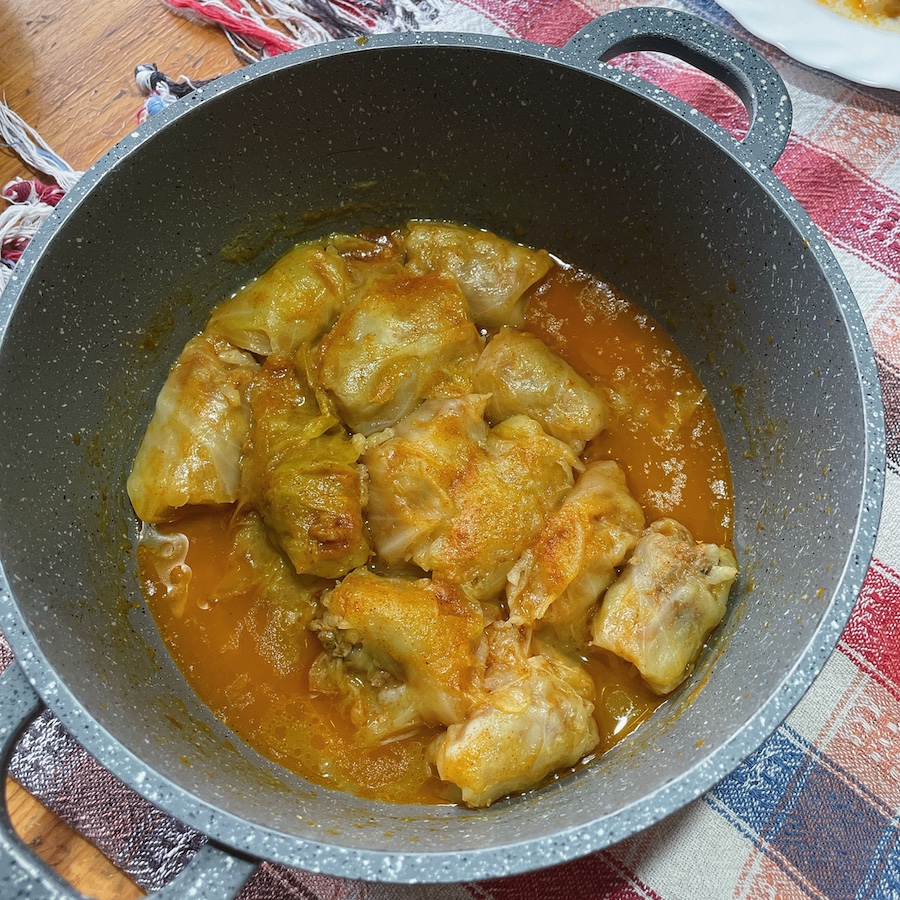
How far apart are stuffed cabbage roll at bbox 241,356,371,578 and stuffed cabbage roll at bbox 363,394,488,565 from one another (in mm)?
43

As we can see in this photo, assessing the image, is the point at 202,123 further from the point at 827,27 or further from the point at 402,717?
the point at 827,27

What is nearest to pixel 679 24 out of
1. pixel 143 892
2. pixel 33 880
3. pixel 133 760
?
pixel 133 760

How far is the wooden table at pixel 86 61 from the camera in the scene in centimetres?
206

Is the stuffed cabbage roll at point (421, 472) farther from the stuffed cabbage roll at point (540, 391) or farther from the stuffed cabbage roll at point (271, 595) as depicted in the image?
the stuffed cabbage roll at point (271, 595)

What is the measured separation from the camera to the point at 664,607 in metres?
1.60

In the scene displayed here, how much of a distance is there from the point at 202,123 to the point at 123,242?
291mm

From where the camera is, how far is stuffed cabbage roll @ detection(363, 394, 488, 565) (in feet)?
5.39

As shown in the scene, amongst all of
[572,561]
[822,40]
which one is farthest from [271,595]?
[822,40]

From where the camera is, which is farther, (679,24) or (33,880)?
(679,24)

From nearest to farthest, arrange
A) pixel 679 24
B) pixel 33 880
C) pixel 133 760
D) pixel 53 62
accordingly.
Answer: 1. pixel 33 880
2. pixel 133 760
3. pixel 679 24
4. pixel 53 62

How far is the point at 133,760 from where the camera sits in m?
1.23

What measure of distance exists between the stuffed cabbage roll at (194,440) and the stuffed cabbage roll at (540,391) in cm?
53

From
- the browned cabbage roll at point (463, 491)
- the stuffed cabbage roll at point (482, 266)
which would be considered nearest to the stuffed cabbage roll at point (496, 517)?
the browned cabbage roll at point (463, 491)

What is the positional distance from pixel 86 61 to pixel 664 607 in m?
1.90
